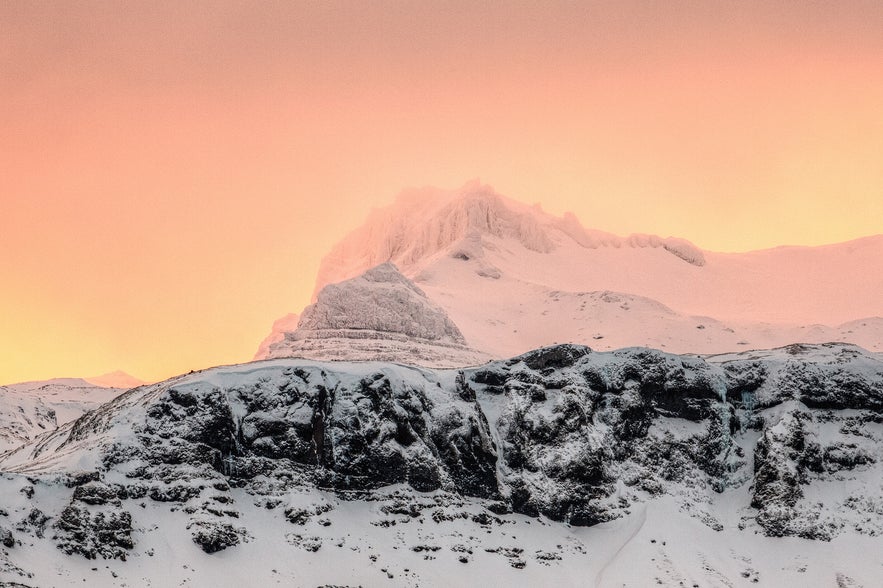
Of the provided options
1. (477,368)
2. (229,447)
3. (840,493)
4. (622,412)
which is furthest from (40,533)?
(840,493)

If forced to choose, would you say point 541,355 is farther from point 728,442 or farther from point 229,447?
point 229,447

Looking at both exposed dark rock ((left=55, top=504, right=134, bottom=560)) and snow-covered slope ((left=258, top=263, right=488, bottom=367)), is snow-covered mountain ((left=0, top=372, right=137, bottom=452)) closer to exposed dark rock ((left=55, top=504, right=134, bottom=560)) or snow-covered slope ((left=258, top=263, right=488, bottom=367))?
snow-covered slope ((left=258, top=263, right=488, bottom=367))

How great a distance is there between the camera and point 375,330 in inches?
6698

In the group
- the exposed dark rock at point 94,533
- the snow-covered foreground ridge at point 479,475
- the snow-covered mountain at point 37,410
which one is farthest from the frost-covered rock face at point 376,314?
the exposed dark rock at point 94,533

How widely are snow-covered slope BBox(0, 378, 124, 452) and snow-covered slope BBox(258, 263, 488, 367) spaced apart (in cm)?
3634

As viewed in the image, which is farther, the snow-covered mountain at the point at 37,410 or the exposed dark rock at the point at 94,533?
the snow-covered mountain at the point at 37,410

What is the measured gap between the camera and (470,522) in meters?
102

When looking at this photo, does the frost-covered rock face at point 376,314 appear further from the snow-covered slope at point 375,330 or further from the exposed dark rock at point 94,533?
the exposed dark rock at point 94,533

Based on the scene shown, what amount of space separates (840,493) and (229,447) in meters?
63.8

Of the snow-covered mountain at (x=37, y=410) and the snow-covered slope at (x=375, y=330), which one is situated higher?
the snow-covered slope at (x=375, y=330)

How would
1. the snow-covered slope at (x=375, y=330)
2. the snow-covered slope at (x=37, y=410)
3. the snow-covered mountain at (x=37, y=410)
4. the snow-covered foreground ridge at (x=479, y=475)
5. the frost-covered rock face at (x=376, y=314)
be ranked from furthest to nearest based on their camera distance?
the frost-covered rock face at (x=376, y=314)
the snow-covered slope at (x=375, y=330)
the snow-covered slope at (x=37, y=410)
the snow-covered mountain at (x=37, y=410)
the snow-covered foreground ridge at (x=479, y=475)

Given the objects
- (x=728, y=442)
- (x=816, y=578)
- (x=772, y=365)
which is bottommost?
(x=816, y=578)

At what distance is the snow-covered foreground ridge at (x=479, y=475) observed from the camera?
90938 millimetres

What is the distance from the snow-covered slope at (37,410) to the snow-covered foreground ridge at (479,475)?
30952 mm
